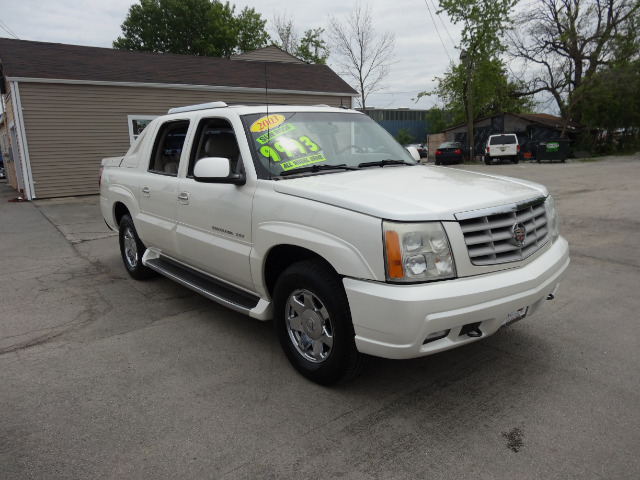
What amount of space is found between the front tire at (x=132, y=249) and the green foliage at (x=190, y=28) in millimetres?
39083

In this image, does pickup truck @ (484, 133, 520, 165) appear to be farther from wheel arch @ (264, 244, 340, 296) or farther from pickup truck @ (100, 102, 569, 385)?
wheel arch @ (264, 244, 340, 296)

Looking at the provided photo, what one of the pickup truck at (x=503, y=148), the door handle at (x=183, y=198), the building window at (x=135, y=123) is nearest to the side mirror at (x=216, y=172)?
the door handle at (x=183, y=198)

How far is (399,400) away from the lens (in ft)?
10.0

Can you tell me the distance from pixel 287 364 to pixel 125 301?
7.84 feet

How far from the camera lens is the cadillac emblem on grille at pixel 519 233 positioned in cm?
293

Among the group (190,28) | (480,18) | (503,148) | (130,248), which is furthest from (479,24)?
(130,248)

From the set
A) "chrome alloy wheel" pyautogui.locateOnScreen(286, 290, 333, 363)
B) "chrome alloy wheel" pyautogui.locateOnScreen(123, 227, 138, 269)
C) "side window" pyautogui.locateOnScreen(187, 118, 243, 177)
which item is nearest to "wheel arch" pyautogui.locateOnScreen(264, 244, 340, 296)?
"chrome alloy wheel" pyautogui.locateOnScreen(286, 290, 333, 363)

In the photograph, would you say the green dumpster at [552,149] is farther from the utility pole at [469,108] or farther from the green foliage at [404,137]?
the green foliage at [404,137]

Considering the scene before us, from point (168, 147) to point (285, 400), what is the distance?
3.00m

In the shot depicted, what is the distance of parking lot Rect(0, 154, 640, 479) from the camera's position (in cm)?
247

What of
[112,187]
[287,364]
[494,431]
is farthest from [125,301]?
[494,431]

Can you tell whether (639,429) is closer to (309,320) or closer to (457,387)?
(457,387)

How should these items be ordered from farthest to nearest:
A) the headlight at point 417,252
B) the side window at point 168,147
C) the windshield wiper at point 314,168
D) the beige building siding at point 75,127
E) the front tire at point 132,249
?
the beige building siding at point 75,127
the front tire at point 132,249
the side window at point 168,147
the windshield wiper at point 314,168
the headlight at point 417,252

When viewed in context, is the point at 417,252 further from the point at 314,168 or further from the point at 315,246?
the point at 314,168
